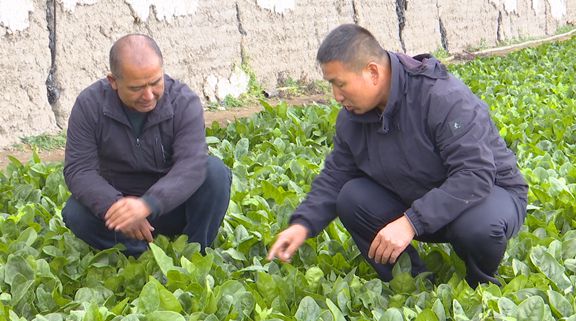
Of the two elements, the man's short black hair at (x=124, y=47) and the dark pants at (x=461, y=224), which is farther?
the man's short black hair at (x=124, y=47)

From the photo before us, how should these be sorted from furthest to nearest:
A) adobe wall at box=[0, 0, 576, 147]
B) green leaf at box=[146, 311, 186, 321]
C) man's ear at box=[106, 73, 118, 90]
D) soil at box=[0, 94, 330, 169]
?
adobe wall at box=[0, 0, 576, 147] → soil at box=[0, 94, 330, 169] → man's ear at box=[106, 73, 118, 90] → green leaf at box=[146, 311, 186, 321]

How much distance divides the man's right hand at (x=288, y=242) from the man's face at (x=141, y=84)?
833 millimetres

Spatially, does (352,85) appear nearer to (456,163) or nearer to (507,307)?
(456,163)

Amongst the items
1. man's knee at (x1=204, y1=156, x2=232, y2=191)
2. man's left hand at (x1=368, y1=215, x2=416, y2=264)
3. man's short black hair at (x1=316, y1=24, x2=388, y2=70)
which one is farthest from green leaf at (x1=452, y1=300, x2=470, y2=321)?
man's knee at (x1=204, y1=156, x2=232, y2=191)

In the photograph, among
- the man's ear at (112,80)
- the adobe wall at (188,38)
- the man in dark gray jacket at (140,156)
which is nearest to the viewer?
the man in dark gray jacket at (140,156)

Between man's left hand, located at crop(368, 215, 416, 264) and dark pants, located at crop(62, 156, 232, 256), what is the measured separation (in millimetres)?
936

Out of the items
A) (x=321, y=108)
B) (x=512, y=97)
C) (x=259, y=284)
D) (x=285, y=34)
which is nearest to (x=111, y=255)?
(x=259, y=284)

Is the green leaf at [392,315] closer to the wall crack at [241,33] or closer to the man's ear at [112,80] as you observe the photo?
the man's ear at [112,80]

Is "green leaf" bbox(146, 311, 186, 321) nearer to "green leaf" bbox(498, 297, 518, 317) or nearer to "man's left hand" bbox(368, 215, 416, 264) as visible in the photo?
"man's left hand" bbox(368, 215, 416, 264)

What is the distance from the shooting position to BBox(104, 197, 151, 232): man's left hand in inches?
148

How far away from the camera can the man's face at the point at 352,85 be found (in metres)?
3.66

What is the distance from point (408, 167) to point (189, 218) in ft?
3.58

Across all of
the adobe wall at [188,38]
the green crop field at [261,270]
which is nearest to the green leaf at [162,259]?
the green crop field at [261,270]

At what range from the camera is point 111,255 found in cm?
437
